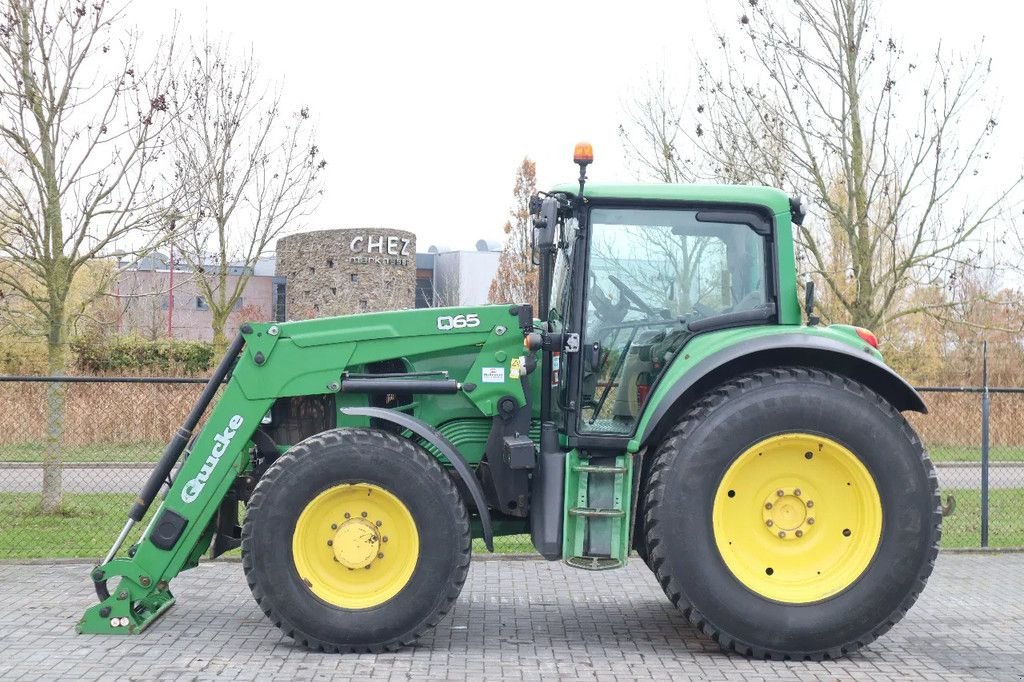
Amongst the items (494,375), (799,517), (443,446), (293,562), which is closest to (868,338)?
(799,517)

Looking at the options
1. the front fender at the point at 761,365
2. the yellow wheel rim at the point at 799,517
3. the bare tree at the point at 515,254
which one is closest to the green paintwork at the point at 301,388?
the front fender at the point at 761,365

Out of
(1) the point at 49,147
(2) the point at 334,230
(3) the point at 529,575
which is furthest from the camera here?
(2) the point at 334,230

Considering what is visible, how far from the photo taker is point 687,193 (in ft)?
20.9

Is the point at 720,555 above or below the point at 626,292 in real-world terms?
below

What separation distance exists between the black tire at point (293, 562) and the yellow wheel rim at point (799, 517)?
5.03 ft

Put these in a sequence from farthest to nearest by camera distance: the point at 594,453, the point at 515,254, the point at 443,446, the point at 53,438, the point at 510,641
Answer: the point at 515,254 → the point at 53,438 → the point at 510,641 → the point at 594,453 → the point at 443,446

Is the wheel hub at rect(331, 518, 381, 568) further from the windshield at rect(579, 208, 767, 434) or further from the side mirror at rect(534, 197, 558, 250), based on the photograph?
the side mirror at rect(534, 197, 558, 250)

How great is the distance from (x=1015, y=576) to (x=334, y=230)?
60.2 feet

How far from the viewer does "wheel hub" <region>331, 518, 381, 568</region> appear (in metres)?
→ 6.10

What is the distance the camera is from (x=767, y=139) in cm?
1329

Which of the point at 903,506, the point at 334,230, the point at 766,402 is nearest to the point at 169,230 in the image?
the point at 766,402

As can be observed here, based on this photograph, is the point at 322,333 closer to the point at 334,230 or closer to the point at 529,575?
the point at 529,575

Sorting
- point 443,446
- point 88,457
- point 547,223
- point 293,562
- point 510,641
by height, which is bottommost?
point 510,641

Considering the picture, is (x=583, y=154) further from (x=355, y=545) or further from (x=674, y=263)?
(x=355, y=545)
